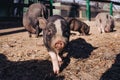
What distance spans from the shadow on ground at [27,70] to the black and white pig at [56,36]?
0.81 feet

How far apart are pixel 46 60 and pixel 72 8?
37.6ft

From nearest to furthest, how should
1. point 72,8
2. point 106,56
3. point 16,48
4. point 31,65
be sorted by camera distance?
point 31,65, point 106,56, point 16,48, point 72,8

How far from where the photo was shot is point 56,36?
586 centimetres

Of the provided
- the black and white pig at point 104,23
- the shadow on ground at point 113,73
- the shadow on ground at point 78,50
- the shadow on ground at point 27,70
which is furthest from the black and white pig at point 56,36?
the black and white pig at point 104,23

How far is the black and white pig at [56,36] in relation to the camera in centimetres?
579

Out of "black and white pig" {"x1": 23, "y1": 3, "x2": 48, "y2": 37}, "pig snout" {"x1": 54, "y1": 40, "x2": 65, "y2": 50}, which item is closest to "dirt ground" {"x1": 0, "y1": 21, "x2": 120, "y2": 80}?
"pig snout" {"x1": 54, "y1": 40, "x2": 65, "y2": 50}

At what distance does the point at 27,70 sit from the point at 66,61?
3.51ft

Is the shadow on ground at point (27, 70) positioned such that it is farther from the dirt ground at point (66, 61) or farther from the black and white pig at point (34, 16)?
the black and white pig at point (34, 16)

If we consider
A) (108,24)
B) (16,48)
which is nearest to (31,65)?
(16,48)

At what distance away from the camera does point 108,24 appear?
487 inches

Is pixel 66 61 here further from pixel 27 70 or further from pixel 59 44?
pixel 59 44

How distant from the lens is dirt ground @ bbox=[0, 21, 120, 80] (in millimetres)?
6375

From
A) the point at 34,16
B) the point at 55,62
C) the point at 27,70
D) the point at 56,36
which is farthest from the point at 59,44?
the point at 34,16

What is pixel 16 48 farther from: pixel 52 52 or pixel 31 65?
pixel 52 52
